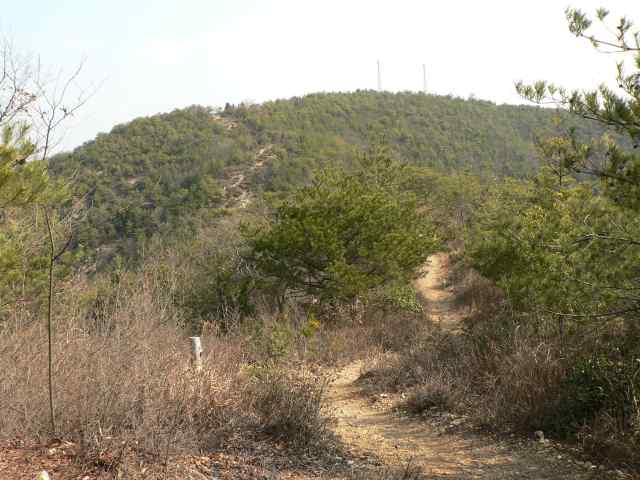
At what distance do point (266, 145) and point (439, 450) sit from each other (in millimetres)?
46104

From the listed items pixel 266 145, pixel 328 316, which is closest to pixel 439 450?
pixel 328 316

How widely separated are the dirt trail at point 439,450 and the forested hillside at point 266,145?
23.7 m

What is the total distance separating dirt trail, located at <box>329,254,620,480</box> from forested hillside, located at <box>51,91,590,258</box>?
23.7 metres

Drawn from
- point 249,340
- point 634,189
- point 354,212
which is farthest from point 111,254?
point 634,189

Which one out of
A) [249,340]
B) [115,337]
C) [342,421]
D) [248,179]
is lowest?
[342,421]

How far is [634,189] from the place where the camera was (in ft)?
15.6

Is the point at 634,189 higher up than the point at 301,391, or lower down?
higher up

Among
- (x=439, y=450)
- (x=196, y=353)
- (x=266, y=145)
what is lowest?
(x=439, y=450)

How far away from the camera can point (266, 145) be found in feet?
165

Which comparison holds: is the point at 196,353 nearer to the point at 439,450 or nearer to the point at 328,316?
the point at 439,450

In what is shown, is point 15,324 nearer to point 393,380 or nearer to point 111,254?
point 393,380

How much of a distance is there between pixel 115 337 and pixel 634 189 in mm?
4526

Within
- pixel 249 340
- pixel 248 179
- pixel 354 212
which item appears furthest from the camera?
pixel 248 179

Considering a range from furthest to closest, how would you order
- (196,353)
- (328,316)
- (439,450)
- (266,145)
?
1. (266,145)
2. (328,316)
3. (439,450)
4. (196,353)
